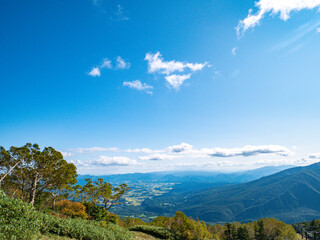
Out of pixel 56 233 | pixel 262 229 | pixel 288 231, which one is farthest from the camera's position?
pixel 262 229

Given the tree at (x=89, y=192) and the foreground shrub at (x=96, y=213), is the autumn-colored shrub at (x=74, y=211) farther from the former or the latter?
the tree at (x=89, y=192)

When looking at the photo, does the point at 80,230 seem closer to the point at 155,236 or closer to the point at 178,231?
the point at 155,236

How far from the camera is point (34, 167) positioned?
2788 centimetres

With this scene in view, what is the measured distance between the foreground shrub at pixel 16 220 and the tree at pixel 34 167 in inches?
763

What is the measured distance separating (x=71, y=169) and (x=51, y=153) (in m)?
4.31

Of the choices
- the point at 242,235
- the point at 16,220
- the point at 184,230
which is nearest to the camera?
the point at 16,220

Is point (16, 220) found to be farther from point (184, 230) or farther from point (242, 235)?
point (242, 235)

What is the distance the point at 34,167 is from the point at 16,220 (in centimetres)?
2182

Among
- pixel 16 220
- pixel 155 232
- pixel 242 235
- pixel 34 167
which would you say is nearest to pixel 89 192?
pixel 34 167

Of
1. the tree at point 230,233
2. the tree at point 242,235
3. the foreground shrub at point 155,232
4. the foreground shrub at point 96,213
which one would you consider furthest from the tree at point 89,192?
the tree at point 230,233

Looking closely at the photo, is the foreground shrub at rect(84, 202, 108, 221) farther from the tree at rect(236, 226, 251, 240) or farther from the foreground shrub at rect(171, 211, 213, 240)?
the tree at rect(236, 226, 251, 240)

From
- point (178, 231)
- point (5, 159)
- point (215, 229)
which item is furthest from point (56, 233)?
point (215, 229)

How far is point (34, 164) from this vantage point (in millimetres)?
27719

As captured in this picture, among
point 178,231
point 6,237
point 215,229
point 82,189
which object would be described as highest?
point 6,237
